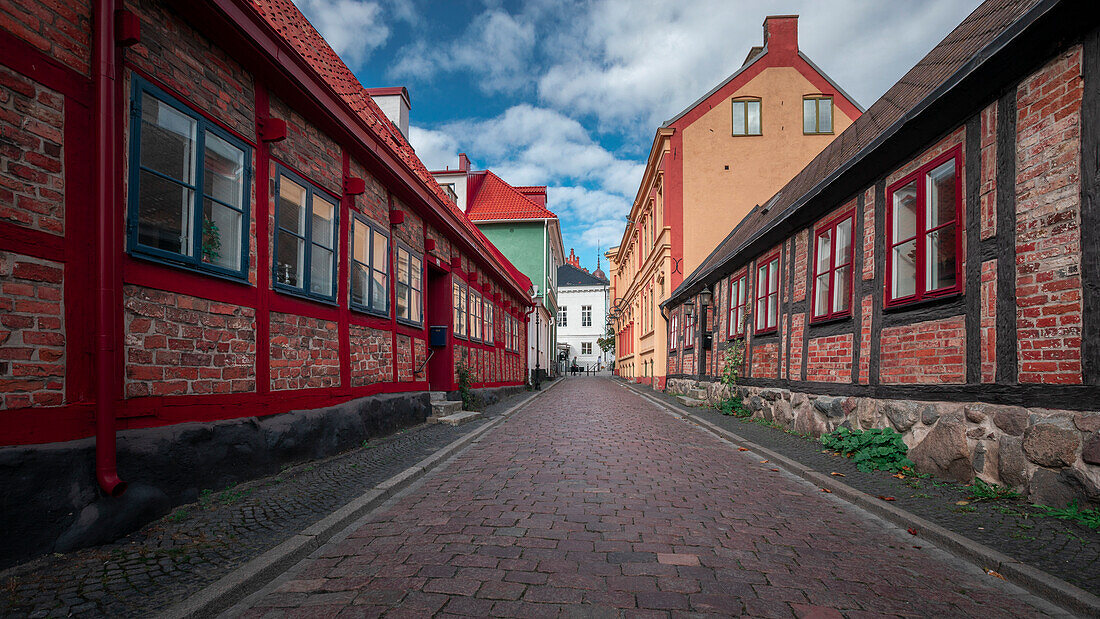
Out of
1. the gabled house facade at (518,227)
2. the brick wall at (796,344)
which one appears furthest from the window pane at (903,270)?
the gabled house facade at (518,227)

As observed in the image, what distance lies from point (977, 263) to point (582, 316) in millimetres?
55196

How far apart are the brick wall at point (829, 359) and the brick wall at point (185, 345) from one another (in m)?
6.73

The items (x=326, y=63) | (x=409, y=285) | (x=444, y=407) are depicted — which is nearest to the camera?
(x=326, y=63)

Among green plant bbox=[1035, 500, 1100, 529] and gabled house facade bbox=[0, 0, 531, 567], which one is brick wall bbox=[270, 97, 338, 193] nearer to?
gabled house facade bbox=[0, 0, 531, 567]

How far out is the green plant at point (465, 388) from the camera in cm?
1228

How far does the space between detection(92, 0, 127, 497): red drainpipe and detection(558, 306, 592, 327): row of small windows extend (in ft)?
185

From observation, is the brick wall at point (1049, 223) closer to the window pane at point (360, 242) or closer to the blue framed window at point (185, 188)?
the blue framed window at point (185, 188)

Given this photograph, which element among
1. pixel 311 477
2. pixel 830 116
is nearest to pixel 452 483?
pixel 311 477

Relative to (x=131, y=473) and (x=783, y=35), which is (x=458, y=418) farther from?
(x=783, y=35)

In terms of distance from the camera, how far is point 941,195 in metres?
5.55

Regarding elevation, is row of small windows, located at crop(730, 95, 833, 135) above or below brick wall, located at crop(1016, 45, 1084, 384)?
above

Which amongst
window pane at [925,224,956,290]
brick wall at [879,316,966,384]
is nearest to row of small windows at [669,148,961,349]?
window pane at [925,224,956,290]

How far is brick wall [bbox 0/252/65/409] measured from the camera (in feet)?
9.62

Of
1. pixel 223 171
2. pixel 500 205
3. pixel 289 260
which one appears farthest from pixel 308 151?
pixel 500 205
